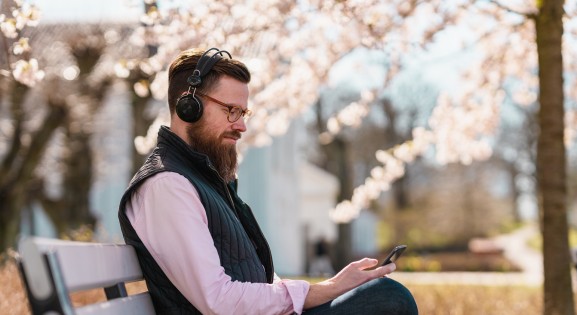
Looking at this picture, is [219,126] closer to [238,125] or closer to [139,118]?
[238,125]

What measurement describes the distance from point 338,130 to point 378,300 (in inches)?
343

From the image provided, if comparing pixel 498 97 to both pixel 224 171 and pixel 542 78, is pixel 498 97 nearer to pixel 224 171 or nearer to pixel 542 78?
pixel 542 78

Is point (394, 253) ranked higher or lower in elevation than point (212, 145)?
lower

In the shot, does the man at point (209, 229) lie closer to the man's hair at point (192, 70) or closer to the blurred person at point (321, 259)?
the man's hair at point (192, 70)

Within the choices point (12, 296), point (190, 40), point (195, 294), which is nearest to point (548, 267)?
point (190, 40)

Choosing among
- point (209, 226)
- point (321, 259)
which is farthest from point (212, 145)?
point (321, 259)

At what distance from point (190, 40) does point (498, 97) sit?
4.84 meters

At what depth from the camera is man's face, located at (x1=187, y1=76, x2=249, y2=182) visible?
3.34m

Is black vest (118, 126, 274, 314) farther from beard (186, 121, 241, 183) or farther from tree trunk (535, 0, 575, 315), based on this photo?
tree trunk (535, 0, 575, 315)

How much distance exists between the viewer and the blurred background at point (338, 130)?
7277mm

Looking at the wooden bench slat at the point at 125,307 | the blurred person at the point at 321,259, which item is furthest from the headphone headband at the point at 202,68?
the blurred person at the point at 321,259

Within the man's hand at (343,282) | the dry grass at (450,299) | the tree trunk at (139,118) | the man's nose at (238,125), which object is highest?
the tree trunk at (139,118)

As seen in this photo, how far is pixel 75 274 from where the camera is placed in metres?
2.55

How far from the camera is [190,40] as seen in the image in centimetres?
759
